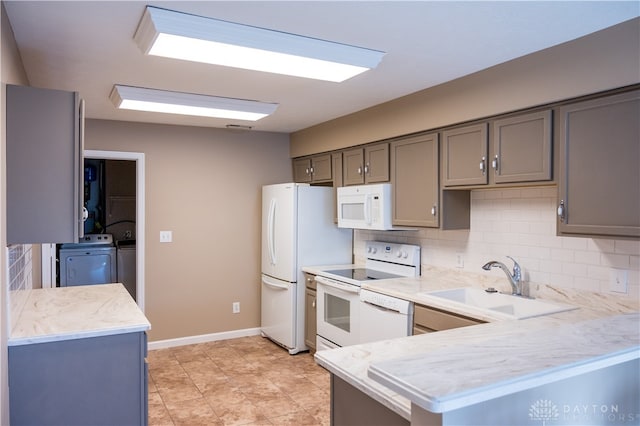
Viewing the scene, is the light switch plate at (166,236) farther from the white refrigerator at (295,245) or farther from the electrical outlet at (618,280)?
the electrical outlet at (618,280)

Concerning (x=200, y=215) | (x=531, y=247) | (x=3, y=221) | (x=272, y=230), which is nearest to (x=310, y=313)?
(x=272, y=230)

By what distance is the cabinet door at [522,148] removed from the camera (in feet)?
8.52

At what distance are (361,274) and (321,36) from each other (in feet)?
7.67

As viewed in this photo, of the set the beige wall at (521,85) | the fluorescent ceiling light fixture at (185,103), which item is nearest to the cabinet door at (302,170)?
the beige wall at (521,85)

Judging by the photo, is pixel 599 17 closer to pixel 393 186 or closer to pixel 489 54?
pixel 489 54

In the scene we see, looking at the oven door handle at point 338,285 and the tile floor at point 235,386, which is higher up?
the oven door handle at point 338,285

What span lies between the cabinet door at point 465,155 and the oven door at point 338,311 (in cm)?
117

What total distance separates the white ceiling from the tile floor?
7.43ft

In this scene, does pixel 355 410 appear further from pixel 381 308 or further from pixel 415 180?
pixel 415 180

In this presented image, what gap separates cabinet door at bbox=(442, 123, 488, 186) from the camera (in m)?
2.98

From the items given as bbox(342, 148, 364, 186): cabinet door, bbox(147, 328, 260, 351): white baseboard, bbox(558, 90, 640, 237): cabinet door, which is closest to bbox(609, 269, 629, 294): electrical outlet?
bbox(558, 90, 640, 237): cabinet door

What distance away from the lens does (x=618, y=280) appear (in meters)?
2.53

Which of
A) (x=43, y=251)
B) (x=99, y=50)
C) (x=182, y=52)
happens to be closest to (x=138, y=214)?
(x=43, y=251)

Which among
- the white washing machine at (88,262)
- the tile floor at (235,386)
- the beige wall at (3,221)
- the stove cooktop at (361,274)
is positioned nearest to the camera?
the beige wall at (3,221)
